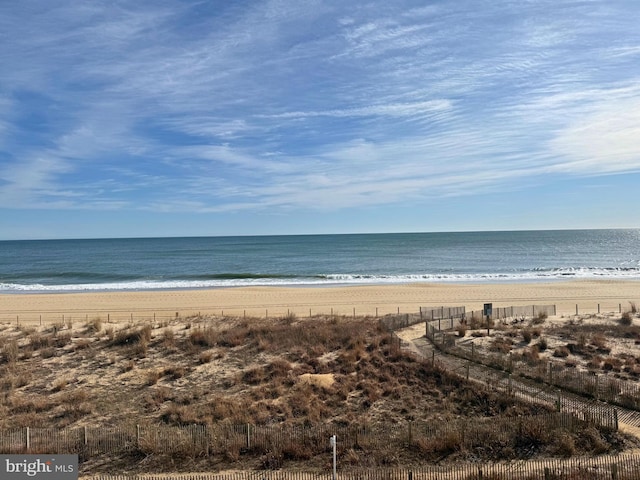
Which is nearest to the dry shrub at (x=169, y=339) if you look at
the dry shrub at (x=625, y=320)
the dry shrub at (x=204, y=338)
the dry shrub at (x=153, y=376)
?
the dry shrub at (x=204, y=338)

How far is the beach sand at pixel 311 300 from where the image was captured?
39.3 metres

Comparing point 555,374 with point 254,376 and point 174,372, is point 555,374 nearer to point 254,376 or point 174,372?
point 254,376

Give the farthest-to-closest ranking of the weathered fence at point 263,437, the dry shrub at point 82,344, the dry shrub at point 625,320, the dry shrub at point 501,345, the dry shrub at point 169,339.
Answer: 1. the dry shrub at point 625,320
2. the dry shrub at point 169,339
3. the dry shrub at point 82,344
4. the dry shrub at point 501,345
5. the weathered fence at point 263,437

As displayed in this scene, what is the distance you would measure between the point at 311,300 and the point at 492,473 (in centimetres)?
3497

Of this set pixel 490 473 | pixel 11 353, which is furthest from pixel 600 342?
pixel 11 353

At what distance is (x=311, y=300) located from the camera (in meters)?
46.4

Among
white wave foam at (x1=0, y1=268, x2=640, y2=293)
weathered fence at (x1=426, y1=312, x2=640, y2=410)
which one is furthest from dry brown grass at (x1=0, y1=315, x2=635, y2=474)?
white wave foam at (x1=0, y1=268, x2=640, y2=293)

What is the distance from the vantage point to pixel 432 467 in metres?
12.7

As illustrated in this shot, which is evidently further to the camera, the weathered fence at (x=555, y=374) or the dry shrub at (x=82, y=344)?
the dry shrub at (x=82, y=344)

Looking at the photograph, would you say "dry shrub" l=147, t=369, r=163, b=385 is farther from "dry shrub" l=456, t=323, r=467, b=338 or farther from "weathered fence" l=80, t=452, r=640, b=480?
"dry shrub" l=456, t=323, r=467, b=338

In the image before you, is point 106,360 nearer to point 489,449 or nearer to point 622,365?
point 489,449

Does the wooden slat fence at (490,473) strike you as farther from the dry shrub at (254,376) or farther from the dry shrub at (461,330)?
the dry shrub at (461,330)

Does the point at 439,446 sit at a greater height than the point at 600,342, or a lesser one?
lesser

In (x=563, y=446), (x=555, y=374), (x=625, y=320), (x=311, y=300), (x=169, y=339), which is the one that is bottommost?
(x=563, y=446)
